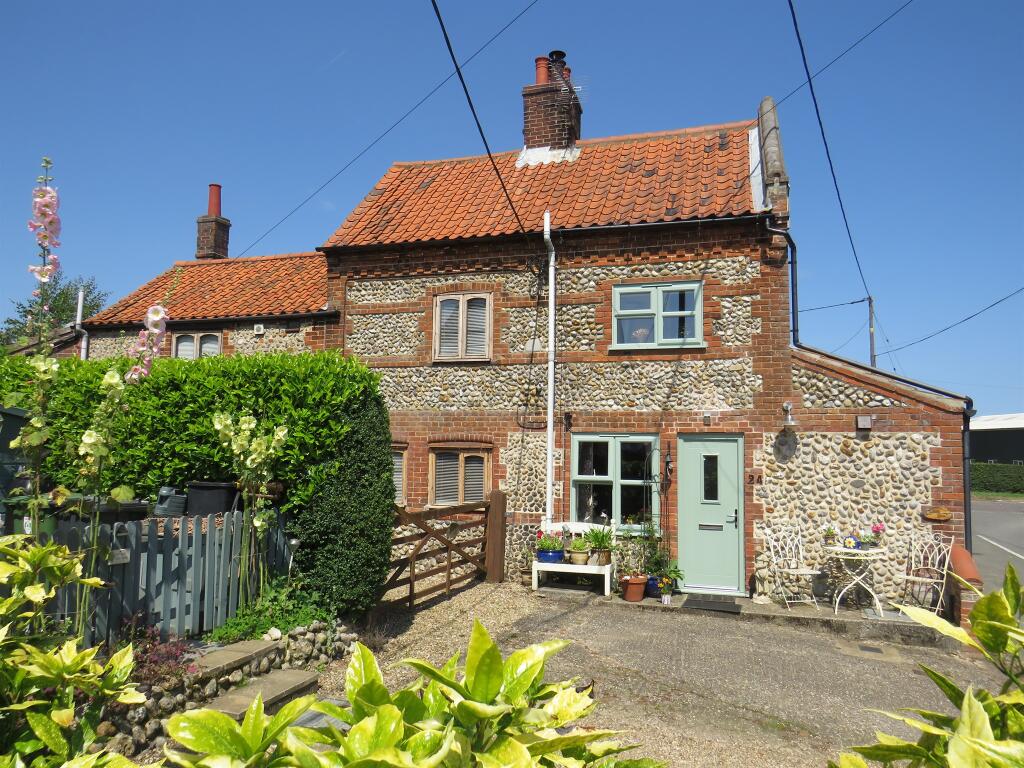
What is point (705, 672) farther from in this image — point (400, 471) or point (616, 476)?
point (400, 471)

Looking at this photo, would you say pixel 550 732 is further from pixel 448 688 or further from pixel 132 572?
pixel 132 572

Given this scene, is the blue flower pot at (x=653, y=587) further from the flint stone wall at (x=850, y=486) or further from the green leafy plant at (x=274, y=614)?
the green leafy plant at (x=274, y=614)

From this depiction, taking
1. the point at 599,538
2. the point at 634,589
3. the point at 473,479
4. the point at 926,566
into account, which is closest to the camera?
the point at 926,566

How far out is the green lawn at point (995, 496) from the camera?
37.4 meters

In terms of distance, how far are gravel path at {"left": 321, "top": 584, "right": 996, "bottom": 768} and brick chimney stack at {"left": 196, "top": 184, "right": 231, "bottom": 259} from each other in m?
13.5

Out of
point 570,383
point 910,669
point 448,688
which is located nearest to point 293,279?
point 570,383

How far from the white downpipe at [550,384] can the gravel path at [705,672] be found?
1788 millimetres

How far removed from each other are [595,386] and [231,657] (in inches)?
302

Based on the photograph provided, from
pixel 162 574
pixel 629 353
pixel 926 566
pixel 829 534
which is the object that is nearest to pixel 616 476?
pixel 629 353

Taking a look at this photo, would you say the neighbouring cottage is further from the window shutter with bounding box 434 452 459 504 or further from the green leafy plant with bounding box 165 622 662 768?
the green leafy plant with bounding box 165 622 662 768

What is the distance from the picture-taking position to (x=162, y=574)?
21.2 ft

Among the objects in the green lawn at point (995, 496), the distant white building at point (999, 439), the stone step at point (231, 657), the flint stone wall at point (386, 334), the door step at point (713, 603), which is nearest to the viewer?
the stone step at point (231, 657)

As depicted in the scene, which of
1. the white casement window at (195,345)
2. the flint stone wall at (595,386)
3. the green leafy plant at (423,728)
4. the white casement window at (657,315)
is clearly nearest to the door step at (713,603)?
the flint stone wall at (595,386)

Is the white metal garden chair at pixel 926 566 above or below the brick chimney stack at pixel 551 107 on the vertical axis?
below
